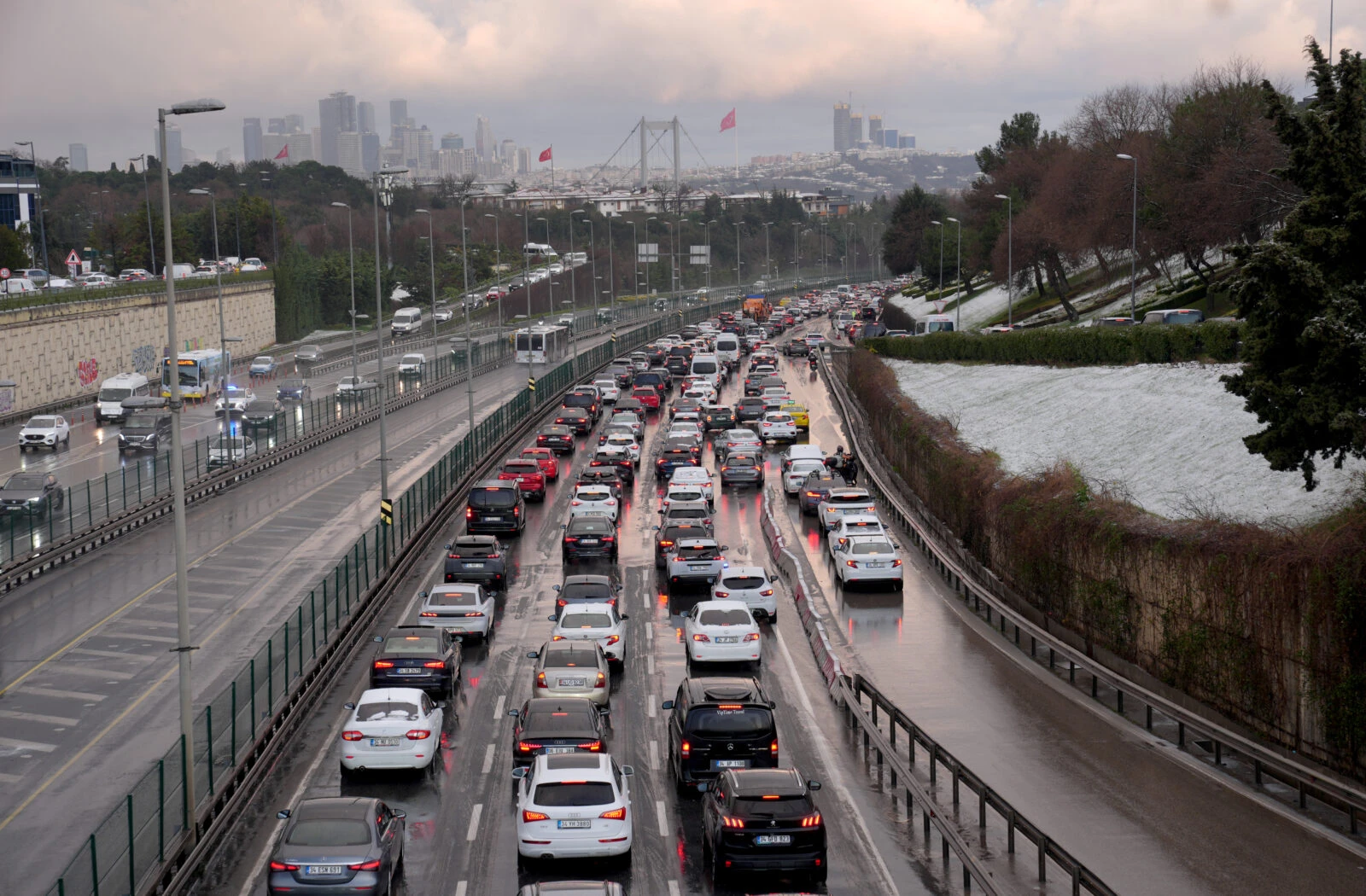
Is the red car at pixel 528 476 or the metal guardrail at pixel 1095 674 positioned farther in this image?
the red car at pixel 528 476

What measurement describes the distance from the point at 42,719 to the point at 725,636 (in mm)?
12140

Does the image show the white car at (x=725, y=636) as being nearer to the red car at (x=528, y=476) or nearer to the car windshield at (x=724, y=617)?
the car windshield at (x=724, y=617)

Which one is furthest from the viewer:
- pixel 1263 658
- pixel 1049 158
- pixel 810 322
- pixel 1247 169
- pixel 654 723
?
pixel 810 322

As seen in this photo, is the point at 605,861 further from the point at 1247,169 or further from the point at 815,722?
the point at 1247,169

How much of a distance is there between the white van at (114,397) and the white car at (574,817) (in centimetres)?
6092

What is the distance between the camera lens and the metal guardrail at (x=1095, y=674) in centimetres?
1930

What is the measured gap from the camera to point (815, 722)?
982 inches

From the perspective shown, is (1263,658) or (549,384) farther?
(549,384)

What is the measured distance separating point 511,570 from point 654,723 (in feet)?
48.0

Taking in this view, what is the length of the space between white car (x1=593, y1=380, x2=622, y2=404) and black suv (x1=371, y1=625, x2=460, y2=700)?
52114mm

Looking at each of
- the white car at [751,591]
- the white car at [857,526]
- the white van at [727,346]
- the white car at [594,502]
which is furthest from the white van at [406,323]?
the white car at [751,591]

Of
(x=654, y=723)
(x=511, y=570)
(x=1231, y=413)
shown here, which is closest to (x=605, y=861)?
(x=654, y=723)

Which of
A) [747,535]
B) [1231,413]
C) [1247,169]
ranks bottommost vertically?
[747,535]

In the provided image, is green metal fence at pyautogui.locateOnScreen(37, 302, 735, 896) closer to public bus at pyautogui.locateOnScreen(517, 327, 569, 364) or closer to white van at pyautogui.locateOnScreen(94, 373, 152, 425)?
white van at pyautogui.locateOnScreen(94, 373, 152, 425)
